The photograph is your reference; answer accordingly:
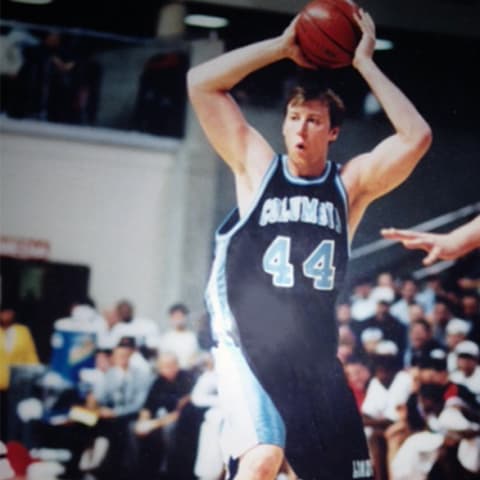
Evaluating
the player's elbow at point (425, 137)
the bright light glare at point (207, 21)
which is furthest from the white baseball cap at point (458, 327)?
the bright light glare at point (207, 21)

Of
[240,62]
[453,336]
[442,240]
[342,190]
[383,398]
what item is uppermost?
[240,62]

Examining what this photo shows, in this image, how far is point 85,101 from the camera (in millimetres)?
3264

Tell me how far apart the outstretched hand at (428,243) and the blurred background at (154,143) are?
3cm

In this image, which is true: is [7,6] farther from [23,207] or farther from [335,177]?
[335,177]

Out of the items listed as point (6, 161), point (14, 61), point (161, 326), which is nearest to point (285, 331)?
point (161, 326)

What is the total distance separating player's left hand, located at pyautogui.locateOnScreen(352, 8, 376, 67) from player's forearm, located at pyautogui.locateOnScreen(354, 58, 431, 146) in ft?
0.04

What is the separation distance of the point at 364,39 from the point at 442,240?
720mm

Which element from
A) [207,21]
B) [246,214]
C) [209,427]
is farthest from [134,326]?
[207,21]

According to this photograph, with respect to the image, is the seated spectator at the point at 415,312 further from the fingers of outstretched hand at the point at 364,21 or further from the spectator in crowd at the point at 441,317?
the fingers of outstretched hand at the point at 364,21

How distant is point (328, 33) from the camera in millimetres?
3088

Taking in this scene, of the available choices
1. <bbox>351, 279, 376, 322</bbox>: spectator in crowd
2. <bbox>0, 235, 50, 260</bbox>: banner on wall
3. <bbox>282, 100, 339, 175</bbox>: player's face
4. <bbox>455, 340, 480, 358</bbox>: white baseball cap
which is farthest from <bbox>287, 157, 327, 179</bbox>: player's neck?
<bbox>0, 235, 50, 260</bbox>: banner on wall

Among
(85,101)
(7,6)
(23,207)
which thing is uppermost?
(7,6)

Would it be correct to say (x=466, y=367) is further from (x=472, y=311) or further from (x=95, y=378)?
(x=95, y=378)

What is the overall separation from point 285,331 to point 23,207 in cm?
101
